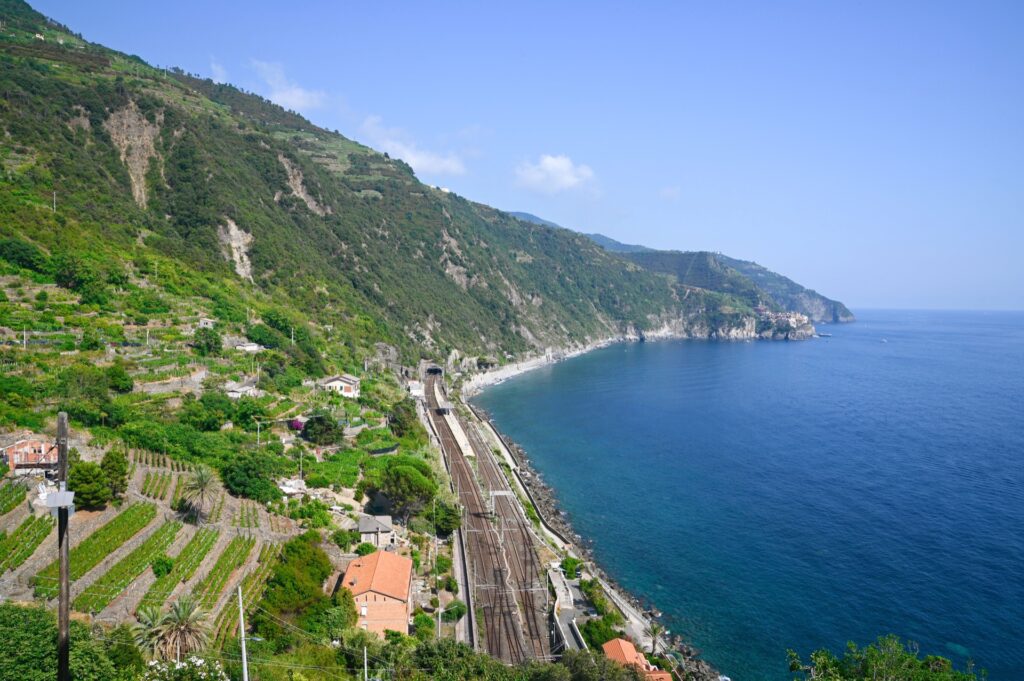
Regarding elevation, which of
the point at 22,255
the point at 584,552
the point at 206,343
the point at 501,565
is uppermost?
the point at 22,255

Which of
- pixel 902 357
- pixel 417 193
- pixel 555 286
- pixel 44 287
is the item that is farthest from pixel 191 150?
pixel 902 357

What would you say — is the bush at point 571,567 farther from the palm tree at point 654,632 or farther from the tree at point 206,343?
the tree at point 206,343

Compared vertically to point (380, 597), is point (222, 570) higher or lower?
higher

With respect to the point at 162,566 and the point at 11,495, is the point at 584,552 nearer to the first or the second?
the point at 162,566

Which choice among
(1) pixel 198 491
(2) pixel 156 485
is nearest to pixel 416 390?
(2) pixel 156 485

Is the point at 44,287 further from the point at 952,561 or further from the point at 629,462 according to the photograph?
the point at 952,561

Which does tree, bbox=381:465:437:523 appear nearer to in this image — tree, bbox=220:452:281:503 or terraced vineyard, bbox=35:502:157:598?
tree, bbox=220:452:281:503
